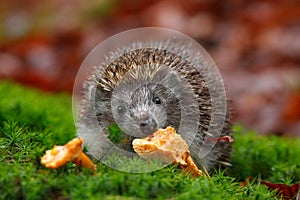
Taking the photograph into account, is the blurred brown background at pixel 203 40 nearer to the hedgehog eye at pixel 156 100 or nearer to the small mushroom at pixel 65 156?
the hedgehog eye at pixel 156 100

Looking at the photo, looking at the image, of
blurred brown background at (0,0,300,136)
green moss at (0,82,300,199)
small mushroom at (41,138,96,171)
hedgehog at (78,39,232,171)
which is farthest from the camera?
blurred brown background at (0,0,300,136)

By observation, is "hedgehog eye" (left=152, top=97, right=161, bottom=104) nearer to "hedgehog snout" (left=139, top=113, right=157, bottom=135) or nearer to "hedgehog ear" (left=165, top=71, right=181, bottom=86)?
"hedgehog ear" (left=165, top=71, right=181, bottom=86)

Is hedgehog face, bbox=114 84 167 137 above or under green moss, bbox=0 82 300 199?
above

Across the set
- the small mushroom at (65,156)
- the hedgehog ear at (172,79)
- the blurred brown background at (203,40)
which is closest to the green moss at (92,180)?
the small mushroom at (65,156)

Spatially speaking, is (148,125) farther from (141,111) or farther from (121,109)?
(121,109)

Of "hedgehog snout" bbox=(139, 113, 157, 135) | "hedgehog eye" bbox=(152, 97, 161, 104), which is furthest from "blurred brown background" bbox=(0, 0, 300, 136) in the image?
"hedgehog snout" bbox=(139, 113, 157, 135)

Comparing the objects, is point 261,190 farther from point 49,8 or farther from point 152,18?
point 49,8

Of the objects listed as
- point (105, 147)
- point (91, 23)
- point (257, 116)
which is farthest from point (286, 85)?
point (105, 147)
